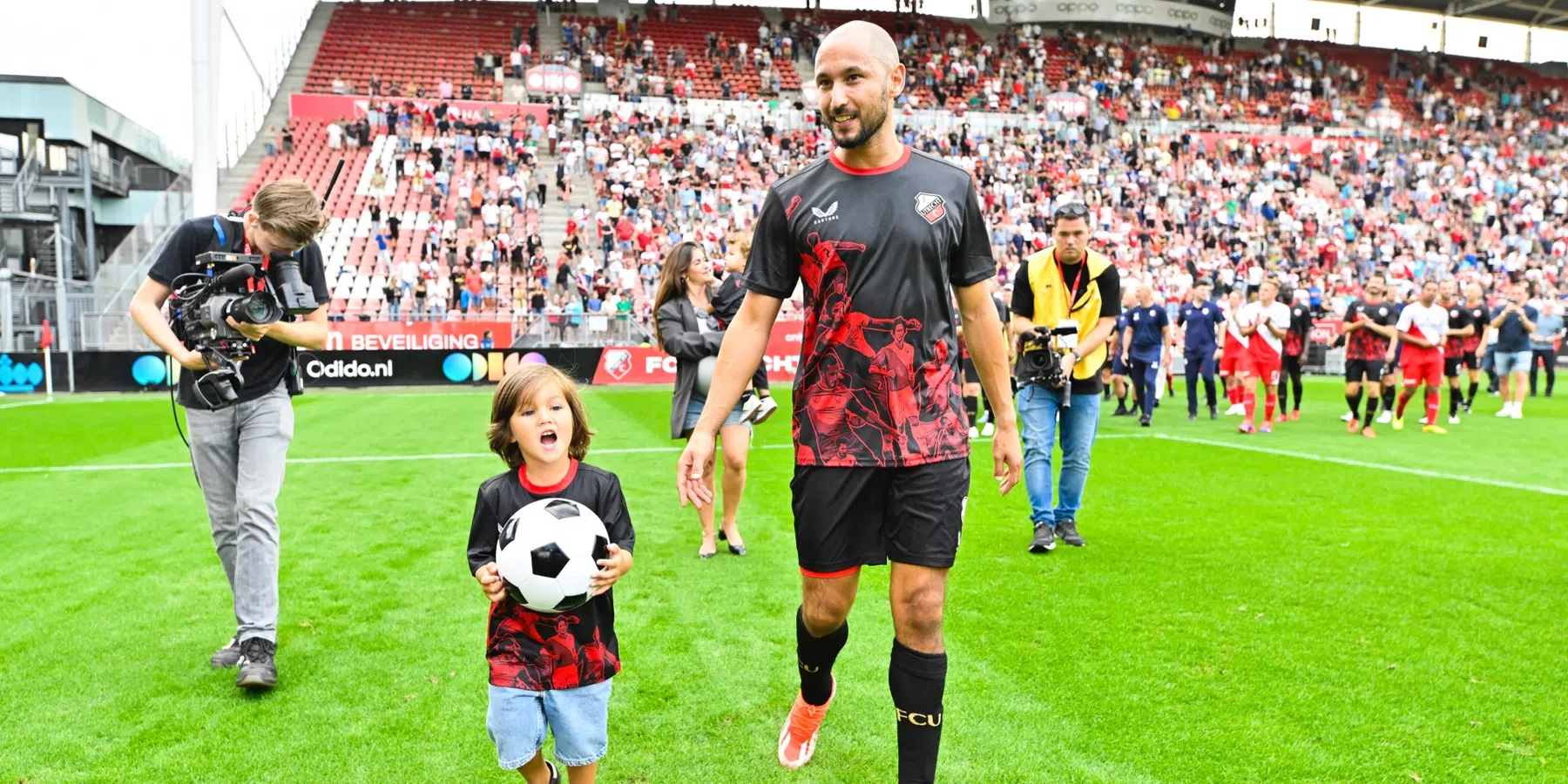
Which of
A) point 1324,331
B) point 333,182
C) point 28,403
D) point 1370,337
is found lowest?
point 28,403

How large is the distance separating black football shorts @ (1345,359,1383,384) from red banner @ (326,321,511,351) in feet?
53.2

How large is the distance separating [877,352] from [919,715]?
3.46 feet

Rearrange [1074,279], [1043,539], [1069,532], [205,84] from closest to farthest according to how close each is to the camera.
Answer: [1074,279] → [1043,539] → [1069,532] → [205,84]

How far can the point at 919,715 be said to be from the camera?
2.93m

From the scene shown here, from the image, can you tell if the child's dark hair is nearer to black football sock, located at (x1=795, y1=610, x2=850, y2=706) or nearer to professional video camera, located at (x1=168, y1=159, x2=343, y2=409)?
black football sock, located at (x1=795, y1=610, x2=850, y2=706)

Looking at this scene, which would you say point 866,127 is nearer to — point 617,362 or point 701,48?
point 617,362

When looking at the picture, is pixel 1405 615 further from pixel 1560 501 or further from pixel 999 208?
pixel 999 208

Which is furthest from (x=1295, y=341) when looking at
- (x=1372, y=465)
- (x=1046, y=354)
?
(x=1046, y=354)

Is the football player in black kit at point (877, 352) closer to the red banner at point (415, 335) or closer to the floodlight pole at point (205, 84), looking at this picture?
the floodlight pole at point (205, 84)

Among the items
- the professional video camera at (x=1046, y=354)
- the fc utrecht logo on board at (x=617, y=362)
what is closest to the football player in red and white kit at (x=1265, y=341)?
the professional video camera at (x=1046, y=354)

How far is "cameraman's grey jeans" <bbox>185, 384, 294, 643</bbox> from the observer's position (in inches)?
160

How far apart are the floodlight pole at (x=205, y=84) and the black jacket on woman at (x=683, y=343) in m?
8.43

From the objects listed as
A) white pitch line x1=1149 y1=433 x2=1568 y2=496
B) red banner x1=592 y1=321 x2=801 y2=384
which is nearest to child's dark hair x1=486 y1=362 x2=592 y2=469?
white pitch line x1=1149 y1=433 x2=1568 y2=496

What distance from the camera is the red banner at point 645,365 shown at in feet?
74.1
